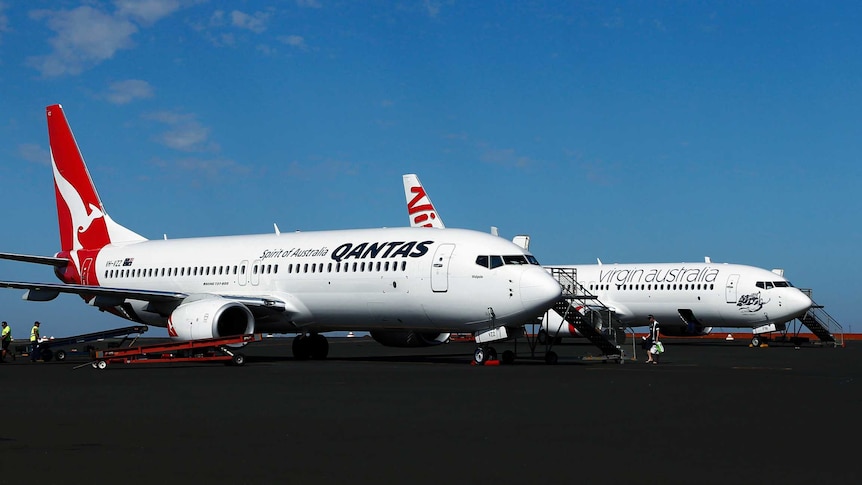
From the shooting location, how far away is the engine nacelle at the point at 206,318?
102 feet

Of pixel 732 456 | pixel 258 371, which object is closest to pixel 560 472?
pixel 732 456

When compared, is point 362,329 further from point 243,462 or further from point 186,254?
point 243,462

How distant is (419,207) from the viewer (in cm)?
5638

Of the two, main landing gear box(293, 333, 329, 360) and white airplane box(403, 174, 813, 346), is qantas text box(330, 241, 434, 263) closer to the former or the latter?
main landing gear box(293, 333, 329, 360)

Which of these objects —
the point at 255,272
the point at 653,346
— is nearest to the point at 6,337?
the point at 255,272

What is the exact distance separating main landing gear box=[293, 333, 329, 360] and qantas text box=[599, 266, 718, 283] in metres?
21.2

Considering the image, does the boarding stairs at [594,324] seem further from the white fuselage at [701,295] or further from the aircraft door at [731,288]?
the aircraft door at [731,288]

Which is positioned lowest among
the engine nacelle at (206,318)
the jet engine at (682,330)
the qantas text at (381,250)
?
the engine nacelle at (206,318)

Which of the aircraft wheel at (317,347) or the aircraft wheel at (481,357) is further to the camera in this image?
the aircraft wheel at (317,347)

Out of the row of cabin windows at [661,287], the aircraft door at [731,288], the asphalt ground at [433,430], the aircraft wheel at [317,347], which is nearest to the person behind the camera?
the asphalt ground at [433,430]

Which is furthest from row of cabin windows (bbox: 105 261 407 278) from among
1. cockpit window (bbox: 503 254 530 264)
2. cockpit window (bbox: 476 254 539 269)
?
cockpit window (bbox: 503 254 530 264)

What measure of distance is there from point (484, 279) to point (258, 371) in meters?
6.99

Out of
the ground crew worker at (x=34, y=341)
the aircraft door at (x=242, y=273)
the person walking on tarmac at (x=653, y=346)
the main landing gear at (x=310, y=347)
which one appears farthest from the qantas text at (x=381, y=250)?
the ground crew worker at (x=34, y=341)

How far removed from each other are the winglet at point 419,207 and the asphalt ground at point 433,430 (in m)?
32.9
